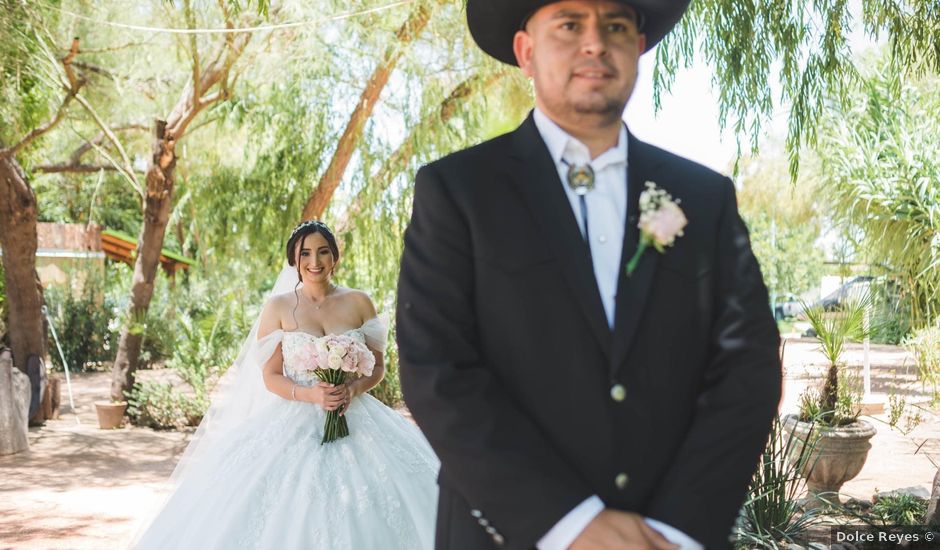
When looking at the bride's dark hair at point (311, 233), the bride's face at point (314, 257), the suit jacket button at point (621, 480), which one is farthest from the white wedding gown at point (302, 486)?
the suit jacket button at point (621, 480)

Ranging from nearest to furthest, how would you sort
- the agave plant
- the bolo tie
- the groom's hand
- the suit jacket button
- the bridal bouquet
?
the groom's hand
the suit jacket button
the bolo tie
the bridal bouquet
the agave plant

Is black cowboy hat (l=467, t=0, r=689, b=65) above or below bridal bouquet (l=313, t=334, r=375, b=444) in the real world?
above

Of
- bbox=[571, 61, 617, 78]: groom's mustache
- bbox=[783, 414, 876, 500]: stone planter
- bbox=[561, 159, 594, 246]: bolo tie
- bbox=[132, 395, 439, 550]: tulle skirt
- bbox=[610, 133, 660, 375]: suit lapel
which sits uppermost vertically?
bbox=[571, 61, 617, 78]: groom's mustache

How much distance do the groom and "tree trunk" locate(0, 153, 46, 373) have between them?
10484 mm

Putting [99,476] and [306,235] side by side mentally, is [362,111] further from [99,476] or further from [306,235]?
[306,235]

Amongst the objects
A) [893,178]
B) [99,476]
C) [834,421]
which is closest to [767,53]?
[834,421]

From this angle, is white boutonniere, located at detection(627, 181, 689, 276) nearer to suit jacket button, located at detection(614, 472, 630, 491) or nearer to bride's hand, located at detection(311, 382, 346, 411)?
suit jacket button, located at detection(614, 472, 630, 491)

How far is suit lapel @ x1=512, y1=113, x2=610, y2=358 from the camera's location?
1646 mm

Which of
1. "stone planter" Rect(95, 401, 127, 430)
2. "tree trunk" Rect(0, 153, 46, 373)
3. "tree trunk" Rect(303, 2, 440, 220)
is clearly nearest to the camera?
"tree trunk" Rect(303, 2, 440, 220)

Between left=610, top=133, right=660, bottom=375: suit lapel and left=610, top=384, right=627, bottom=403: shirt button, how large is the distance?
0.09ft

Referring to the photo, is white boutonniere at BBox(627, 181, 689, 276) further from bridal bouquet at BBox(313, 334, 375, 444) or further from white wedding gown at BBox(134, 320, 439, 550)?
bridal bouquet at BBox(313, 334, 375, 444)

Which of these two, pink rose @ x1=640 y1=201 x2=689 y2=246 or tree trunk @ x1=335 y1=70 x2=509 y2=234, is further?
tree trunk @ x1=335 y1=70 x2=509 y2=234

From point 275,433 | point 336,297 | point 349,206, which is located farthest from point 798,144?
point 349,206

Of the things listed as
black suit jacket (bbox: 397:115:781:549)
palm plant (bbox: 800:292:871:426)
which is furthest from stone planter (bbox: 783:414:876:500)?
black suit jacket (bbox: 397:115:781:549)
